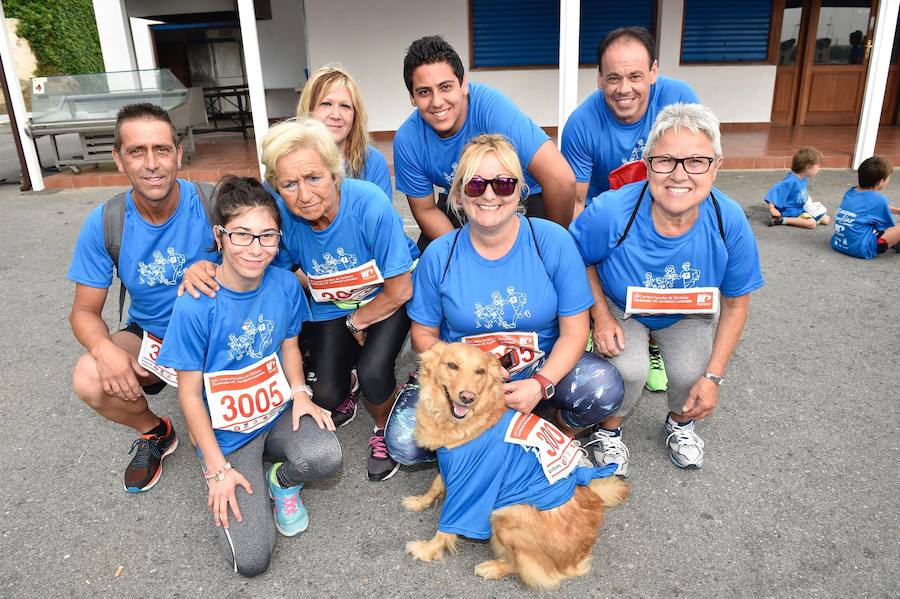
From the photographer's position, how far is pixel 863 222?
17.7ft

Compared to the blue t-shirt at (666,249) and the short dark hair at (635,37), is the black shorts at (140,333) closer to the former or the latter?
the blue t-shirt at (666,249)

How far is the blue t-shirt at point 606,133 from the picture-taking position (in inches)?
144

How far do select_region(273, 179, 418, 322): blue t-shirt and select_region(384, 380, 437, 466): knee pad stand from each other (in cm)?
66

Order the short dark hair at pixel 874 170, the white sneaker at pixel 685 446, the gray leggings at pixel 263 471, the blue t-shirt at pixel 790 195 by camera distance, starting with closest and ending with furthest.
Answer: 1. the gray leggings at pixel 263 471
2. the white sneaker at pixel 685 446
3. the short dark hair at pixel 874 170
4. the blue t-shirt at pixel 790 195

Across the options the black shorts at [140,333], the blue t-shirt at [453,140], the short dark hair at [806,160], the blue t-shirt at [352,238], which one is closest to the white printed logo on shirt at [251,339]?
the blue t-shirt at [352,238]

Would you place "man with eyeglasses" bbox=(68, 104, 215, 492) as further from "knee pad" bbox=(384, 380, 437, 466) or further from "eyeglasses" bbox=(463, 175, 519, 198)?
"eyeglasses" bbox=(463, 175, 519, 198)

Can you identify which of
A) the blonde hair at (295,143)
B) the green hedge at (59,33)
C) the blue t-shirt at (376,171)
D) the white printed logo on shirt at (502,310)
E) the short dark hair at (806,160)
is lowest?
the white printed logo on shirt at (502,310)

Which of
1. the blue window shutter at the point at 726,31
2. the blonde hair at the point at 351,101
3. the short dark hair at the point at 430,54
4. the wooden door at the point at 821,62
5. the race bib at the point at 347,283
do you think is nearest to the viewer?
the race bib at the point at 347,283

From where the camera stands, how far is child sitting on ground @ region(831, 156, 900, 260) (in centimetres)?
535

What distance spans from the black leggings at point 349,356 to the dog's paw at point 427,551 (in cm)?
89

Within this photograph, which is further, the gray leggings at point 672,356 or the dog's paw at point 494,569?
the gray leggings at point 672,356

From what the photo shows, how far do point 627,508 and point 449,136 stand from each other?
7.26 feet

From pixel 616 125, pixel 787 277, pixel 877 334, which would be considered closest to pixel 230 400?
pixel 616 125

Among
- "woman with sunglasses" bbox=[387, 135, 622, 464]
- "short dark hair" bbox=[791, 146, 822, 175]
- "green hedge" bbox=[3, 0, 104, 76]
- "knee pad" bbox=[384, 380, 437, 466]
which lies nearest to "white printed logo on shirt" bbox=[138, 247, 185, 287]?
"woman with sunglasses" bbox=[387, 135, 622, 464]
